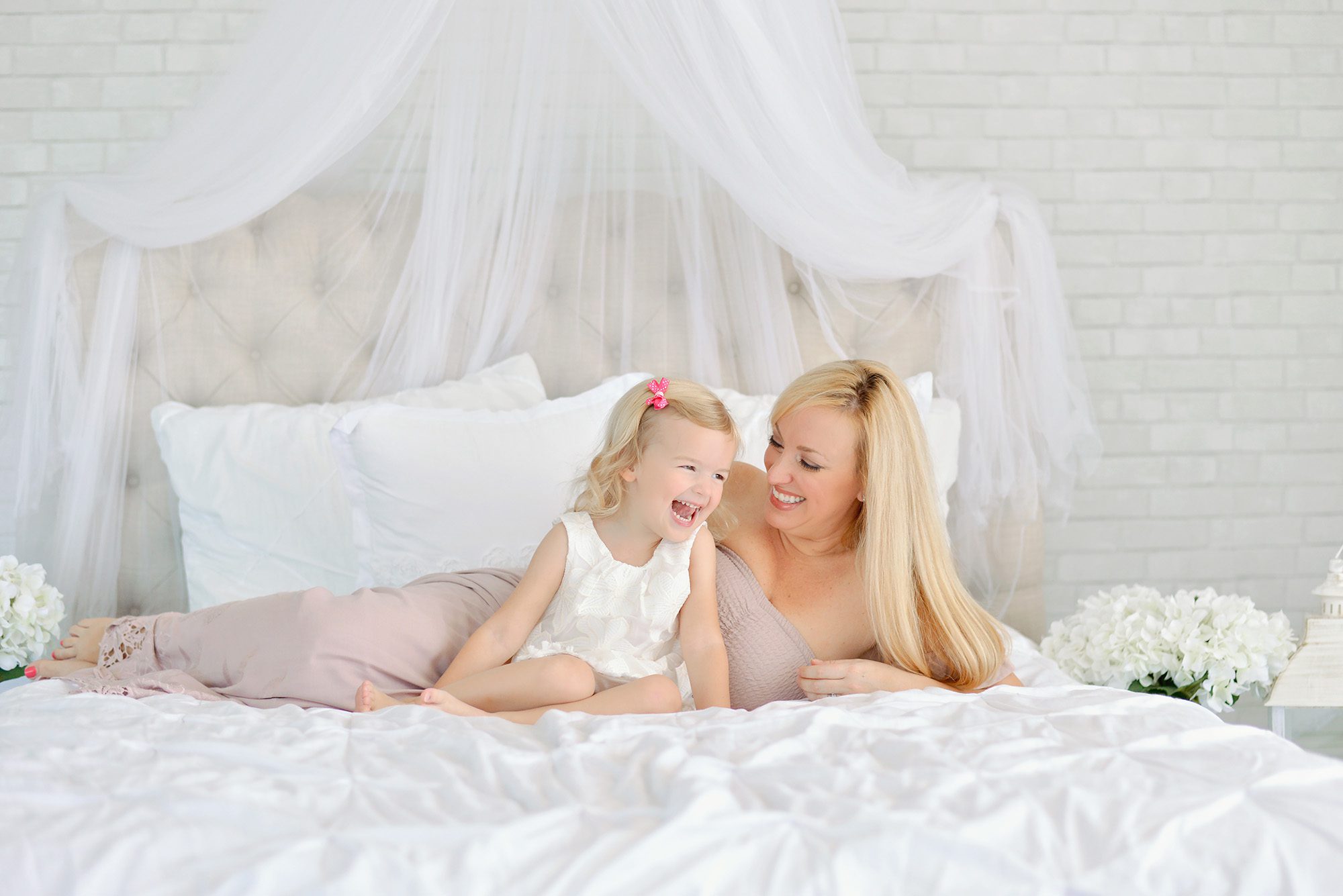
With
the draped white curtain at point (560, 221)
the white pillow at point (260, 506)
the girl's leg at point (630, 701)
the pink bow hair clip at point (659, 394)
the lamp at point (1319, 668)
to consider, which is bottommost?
the lamp at point (1319, 668)

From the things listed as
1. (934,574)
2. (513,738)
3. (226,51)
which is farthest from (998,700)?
(226,51)

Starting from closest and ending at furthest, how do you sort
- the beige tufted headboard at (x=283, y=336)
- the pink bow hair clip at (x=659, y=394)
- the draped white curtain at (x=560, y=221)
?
the pink bow hair clip at (x=659, y=394) < the draped white curtain at (x=560, y=221) < the beige tufted headboard at (x=283, y=336)

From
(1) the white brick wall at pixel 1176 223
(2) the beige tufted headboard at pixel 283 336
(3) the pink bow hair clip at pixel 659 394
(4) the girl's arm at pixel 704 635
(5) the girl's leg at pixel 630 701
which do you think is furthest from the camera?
(1) the white brick wall at pixel 1176 223

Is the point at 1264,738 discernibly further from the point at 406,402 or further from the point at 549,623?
the point at 406,402

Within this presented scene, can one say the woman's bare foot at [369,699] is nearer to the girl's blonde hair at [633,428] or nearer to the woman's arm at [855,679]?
the girl's blonde hair at [633,428]

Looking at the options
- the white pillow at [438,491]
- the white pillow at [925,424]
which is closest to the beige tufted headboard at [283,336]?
the white pillow at [925,424]

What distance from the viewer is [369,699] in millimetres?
1464

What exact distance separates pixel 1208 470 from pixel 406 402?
79.9 inches

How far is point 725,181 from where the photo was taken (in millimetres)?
2209

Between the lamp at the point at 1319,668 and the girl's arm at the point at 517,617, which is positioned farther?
the lamp at the point at 1319,668

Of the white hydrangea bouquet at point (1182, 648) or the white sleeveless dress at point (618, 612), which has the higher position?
the white sleeveless dress at point (618, 612)

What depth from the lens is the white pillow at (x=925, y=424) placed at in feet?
7.25

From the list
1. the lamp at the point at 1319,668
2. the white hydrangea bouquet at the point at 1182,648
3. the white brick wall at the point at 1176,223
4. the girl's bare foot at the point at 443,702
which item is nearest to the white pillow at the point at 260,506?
the girl's bare foot at the point at 443,702

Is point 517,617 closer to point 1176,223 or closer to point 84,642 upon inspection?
point 84,642
